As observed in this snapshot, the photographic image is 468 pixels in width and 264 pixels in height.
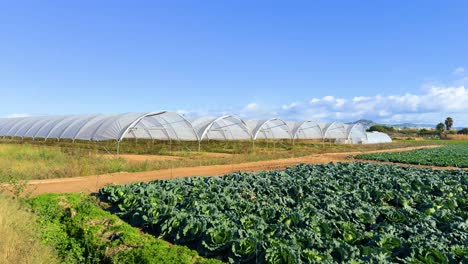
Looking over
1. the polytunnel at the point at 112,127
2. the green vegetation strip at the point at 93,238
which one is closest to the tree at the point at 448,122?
the polytunnel at the point at 112,127

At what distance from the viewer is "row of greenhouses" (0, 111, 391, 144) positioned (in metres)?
25.2

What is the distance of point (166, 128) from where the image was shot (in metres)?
29.1

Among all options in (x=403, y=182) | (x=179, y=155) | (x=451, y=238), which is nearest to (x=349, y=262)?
(x=451, y=238)

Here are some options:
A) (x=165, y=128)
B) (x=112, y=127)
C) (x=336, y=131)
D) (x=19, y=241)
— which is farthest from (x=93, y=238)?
(x=336, y=131)

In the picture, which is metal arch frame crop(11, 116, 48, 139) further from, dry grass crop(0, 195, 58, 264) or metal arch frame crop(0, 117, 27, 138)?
dry grass crop(0, 195, 58, 264)

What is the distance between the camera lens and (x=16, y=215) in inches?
285

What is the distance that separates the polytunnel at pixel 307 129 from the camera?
143 ft

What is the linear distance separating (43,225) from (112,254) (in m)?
2.57

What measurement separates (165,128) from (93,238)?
22.3m

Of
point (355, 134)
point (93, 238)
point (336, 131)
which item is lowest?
point (93, 238)

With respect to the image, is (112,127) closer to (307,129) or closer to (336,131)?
(307,129)

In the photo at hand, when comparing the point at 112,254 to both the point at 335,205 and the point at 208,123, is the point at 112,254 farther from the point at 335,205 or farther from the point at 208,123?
the point at 208,123

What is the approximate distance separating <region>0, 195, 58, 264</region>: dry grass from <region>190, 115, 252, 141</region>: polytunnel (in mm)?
24322

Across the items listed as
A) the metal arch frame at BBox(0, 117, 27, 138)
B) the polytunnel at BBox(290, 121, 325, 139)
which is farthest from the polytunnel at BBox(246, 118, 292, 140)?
the metal arch frame at BBox(0, 117, 27, 138)
